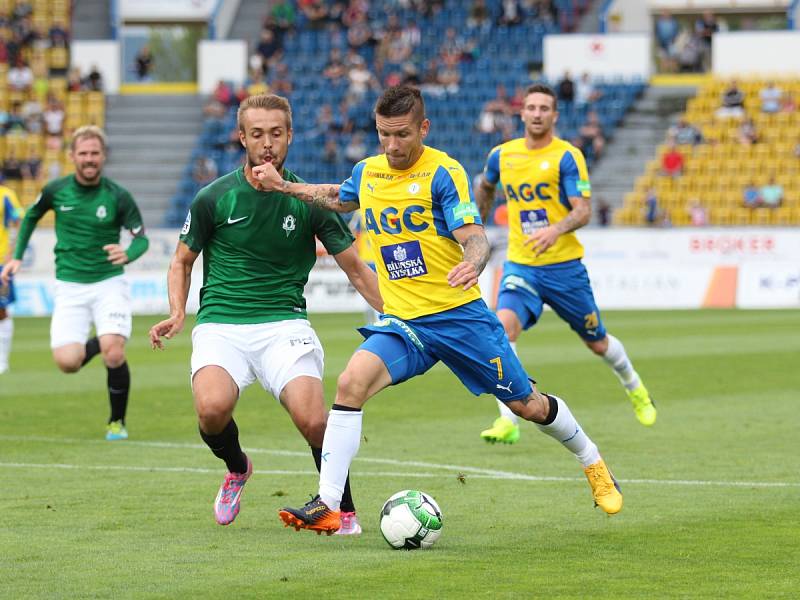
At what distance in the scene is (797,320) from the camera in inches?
1051

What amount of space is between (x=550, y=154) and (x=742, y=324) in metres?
15.1

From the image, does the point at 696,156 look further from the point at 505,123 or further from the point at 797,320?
the point at 797,320

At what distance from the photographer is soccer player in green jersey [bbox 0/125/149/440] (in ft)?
40.9

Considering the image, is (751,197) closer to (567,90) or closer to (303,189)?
(567,90)

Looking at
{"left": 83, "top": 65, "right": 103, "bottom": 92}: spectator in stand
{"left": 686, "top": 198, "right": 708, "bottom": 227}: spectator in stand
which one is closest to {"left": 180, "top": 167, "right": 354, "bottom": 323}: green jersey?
{"left": 686, "top": 198, "right": 708, "bottom": 227}: spectator in stand

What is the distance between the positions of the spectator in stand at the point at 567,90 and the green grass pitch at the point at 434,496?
22.6m

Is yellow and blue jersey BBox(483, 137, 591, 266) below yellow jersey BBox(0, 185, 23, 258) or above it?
above

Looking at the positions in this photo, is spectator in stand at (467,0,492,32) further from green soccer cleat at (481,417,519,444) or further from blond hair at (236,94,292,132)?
blond hair at (236,94,292,132)

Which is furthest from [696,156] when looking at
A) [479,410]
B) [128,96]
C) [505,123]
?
[479,410]

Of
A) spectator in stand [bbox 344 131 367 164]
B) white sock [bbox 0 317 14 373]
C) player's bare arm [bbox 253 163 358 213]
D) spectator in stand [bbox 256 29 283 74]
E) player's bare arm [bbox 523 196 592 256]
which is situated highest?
spectator in stand [bbox 256 29 283 74]

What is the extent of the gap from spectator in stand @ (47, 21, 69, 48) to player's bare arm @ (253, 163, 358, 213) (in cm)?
3710

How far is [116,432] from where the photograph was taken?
1241 cm

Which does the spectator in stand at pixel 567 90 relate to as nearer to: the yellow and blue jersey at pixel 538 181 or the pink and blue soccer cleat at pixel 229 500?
the yellow and blue jersey at pixel 538 181

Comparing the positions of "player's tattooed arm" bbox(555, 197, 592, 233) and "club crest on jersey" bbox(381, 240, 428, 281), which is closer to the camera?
"club crest on jersey" bbox(381, 240, 428, 281)
